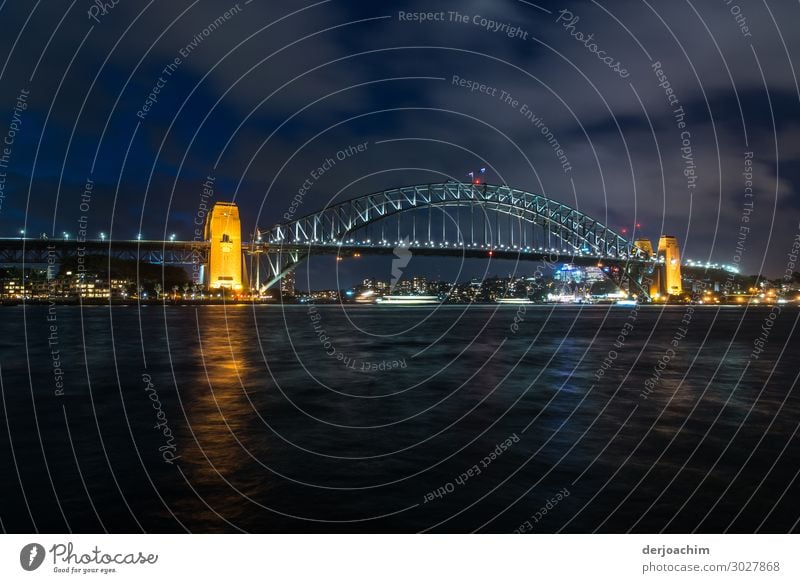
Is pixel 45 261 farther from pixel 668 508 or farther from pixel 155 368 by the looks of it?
pixel 668 508

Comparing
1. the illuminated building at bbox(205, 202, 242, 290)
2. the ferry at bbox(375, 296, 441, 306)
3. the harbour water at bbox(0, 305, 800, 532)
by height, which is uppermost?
the illuminated building at bbox(205, 202, 242, 290)

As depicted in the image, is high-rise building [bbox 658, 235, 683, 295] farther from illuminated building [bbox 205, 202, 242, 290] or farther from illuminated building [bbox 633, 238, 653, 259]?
illuminated building [bbox 205, 202, 242, 290]

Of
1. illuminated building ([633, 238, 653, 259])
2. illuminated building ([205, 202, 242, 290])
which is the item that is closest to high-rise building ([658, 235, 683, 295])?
illuminated building ([633, 238, 653, 259])

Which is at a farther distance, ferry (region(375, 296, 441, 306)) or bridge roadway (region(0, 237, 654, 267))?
ferry (region(375, 296, 441, 306))

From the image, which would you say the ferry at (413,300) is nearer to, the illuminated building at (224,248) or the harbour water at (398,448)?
the illuminated building at (224,248)

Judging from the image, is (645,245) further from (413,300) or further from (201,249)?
(201,249)

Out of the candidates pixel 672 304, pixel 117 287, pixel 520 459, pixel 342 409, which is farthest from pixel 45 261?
pixel 672 304
